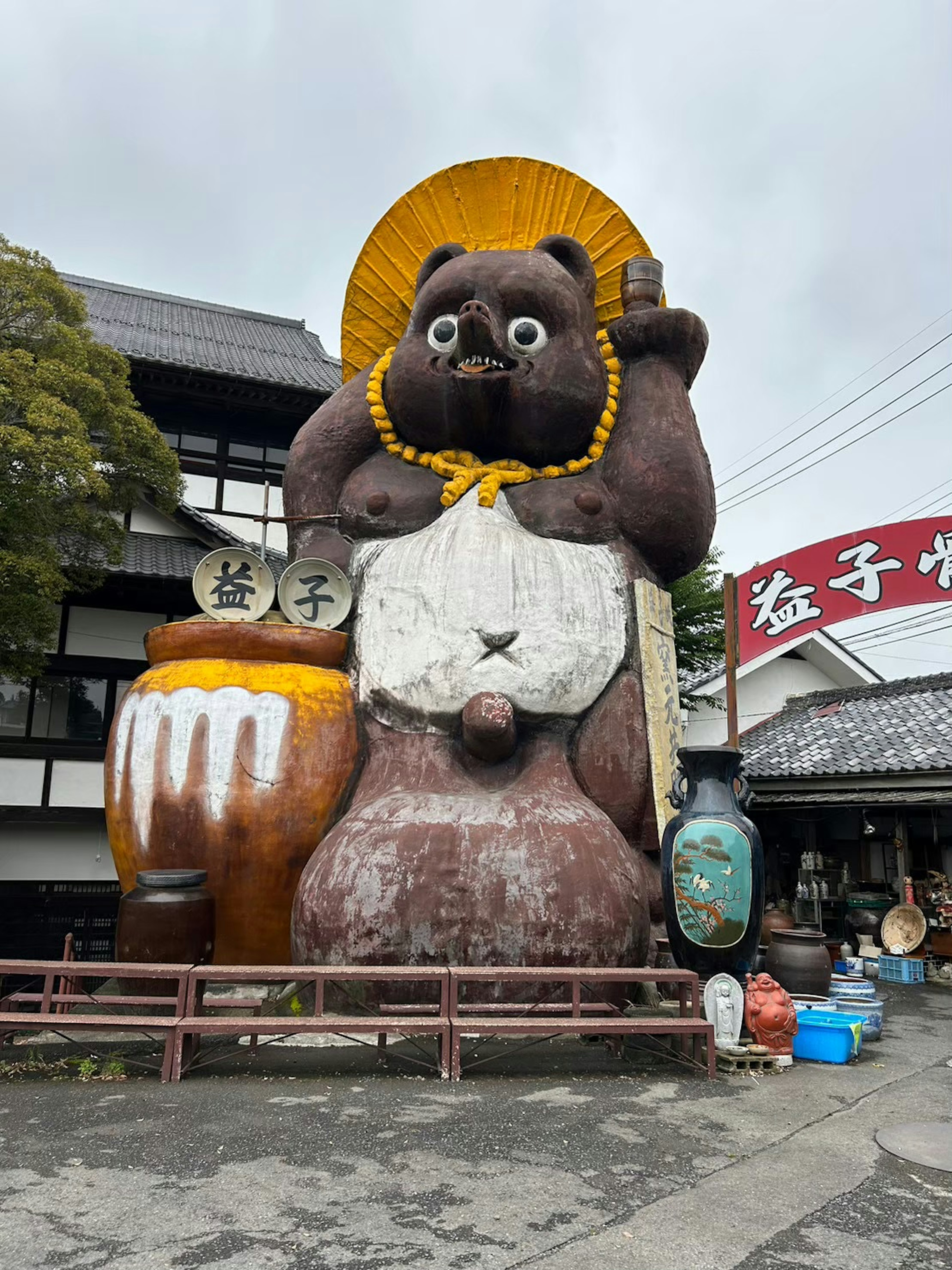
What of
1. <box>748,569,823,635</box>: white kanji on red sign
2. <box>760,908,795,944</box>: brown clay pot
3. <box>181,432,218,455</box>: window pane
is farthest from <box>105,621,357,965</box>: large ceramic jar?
<box>181,432,218,455</box>: window pane

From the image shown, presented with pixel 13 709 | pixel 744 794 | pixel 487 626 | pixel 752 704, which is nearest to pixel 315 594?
pixel 487 626

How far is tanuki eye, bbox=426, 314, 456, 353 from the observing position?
821cm

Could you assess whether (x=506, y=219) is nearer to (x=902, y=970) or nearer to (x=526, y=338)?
(x=526, y=338)

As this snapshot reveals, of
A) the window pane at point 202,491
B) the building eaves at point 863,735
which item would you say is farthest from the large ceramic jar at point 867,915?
the window pane at point 202,491

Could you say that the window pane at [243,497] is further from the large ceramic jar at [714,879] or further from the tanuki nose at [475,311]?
the large ceramic jar at [714,879]

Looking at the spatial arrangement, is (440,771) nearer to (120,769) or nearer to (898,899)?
(120,769)

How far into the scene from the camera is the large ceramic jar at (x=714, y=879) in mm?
6320

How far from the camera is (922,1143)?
14.1 feet

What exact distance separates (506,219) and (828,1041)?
763cm

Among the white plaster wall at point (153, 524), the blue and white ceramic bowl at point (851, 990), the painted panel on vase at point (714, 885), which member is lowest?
the blue and white ceramic bowl at point (851, 990)

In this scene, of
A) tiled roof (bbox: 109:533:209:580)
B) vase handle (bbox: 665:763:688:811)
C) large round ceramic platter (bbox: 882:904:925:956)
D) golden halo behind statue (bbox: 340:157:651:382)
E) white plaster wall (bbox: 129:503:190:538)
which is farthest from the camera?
white plaster wall (bbox: 129:503:190:538)

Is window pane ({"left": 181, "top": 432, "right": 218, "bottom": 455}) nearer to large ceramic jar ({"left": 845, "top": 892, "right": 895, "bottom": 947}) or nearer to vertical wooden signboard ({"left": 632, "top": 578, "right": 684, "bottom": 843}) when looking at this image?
vertical wooden signboard ({"left": 632, "top": 578, "right": 684, "bottom": 843})

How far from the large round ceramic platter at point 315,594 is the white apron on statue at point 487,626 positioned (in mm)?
237

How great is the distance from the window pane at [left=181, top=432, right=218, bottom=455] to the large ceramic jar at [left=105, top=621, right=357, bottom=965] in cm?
640
